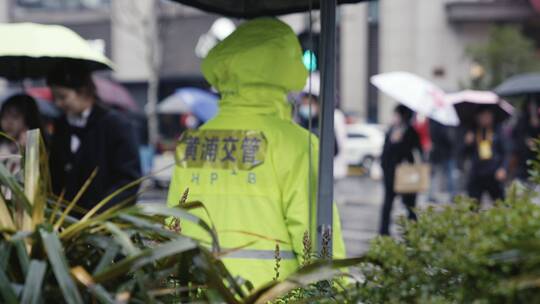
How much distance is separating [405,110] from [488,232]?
30.4 ft

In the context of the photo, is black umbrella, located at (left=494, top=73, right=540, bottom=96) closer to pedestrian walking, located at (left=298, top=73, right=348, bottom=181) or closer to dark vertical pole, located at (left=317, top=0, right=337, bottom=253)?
pedestrian walking, located at (left=298, top=73, right=348, bottom=181)

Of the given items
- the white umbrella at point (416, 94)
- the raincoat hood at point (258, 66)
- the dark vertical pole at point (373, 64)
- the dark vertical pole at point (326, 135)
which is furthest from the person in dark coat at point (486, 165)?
the dark vertical pole at point (373, 64)

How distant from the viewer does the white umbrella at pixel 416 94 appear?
423 inches

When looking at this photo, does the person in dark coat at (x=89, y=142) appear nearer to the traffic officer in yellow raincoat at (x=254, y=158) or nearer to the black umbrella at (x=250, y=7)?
the black umbrella at (x=250, y=7)

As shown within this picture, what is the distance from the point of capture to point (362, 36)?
130ft

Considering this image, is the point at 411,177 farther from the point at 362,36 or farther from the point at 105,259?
the point at 362,36

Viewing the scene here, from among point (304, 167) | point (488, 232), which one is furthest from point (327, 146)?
point (488, 232)

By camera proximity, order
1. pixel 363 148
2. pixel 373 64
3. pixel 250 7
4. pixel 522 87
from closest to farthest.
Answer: pixel 250 7 < pixel 522 87 < pixel 363 148 < pixel 373 64

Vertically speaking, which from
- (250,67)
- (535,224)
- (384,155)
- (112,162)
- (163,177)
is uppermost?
(250,67)

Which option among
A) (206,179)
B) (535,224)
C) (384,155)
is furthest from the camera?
(384,155)

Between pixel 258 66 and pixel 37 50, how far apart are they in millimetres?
2386

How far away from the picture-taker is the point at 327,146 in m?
3.00

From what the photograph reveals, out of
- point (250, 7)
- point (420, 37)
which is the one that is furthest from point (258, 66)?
point (420, 37)

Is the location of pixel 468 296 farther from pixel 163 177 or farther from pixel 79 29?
pixel 79 29
